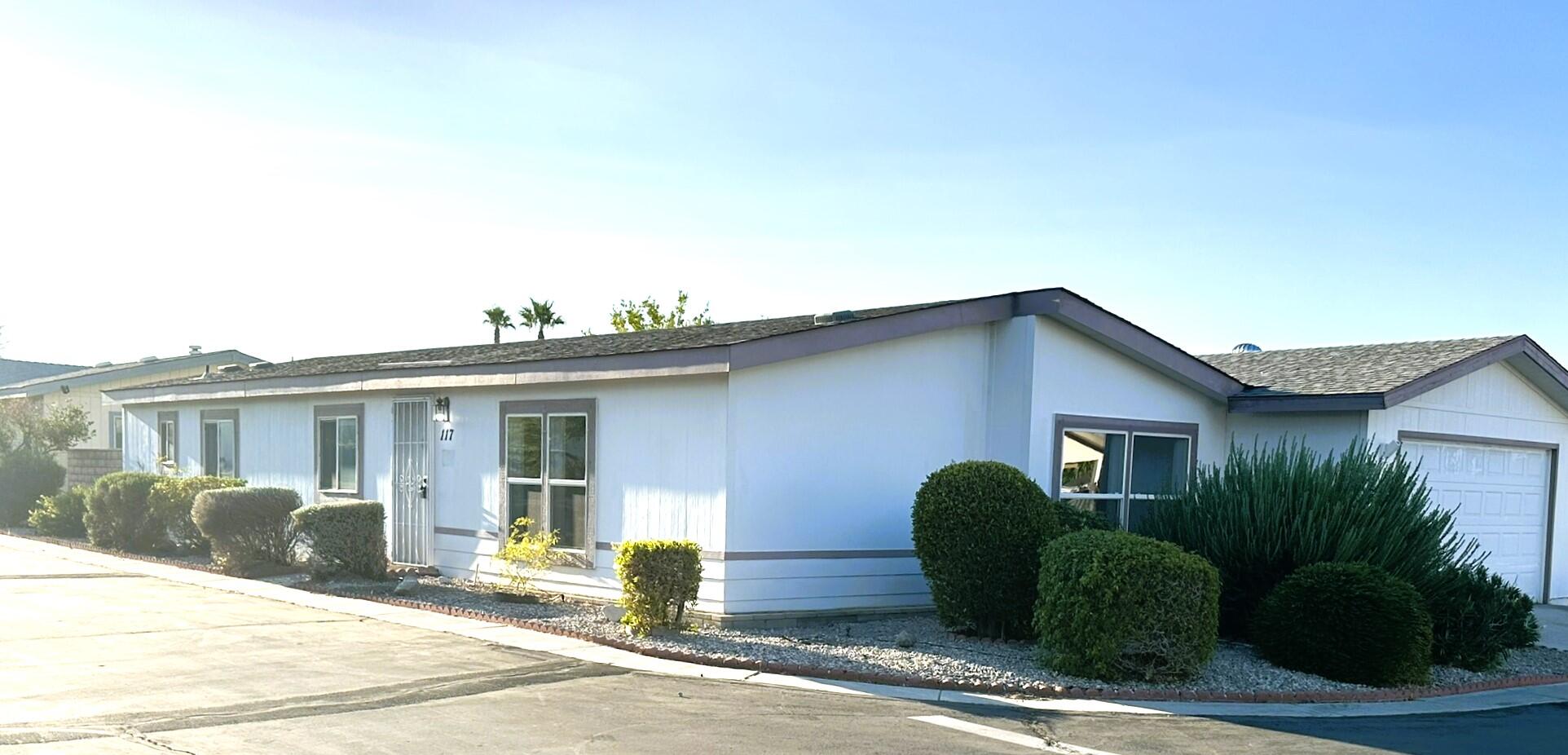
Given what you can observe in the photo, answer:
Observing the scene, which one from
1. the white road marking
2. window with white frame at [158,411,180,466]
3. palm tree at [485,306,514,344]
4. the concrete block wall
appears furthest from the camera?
palm tree at [485,306,514,344]

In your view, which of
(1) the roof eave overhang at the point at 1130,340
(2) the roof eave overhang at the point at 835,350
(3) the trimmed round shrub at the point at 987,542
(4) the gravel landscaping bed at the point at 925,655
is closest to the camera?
(4) the gravel landscaping bed at the point at 925,655

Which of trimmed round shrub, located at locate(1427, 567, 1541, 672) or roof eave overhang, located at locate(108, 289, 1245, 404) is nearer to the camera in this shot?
trimmed round shrub, located at locate(1427, 567, 1541, 672)

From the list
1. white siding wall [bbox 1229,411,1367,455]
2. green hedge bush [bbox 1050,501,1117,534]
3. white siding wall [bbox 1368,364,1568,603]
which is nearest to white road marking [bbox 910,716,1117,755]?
green hedge bush [bbox 1050,501,1117,534]

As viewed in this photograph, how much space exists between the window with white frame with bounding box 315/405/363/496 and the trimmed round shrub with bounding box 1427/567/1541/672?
13.6m

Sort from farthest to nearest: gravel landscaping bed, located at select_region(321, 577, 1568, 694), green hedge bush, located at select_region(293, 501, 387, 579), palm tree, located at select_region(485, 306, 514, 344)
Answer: palm tree, located at select_region(485, 306, 514, 344) → green hedge bush, located at select_region(293, 501, 387, 579) → gravel landscaping bed, located at select_region(321, 577, 1568, 694)

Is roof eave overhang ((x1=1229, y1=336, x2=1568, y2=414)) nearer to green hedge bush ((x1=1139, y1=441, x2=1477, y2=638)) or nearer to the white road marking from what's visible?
green hedge bush ((x1=1139, y1=441, x2=1477, y2=638))

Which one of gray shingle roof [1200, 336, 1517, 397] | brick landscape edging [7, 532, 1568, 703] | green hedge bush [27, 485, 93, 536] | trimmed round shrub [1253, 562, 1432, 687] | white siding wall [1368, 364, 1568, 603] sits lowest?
green hedge bush [27, 485, 93, 536]

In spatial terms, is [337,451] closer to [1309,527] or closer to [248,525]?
[248,525]

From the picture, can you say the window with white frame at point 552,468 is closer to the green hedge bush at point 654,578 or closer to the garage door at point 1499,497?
the green hedge bush at point 654,578

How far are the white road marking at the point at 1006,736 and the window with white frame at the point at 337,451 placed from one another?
11.8m

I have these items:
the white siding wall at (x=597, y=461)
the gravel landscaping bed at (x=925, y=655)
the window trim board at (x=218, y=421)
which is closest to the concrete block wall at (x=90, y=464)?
the window trim board at (x=218, y=421)

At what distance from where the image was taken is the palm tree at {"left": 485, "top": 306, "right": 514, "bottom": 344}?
4753cm

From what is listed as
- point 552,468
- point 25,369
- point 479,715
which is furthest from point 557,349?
point 25,369

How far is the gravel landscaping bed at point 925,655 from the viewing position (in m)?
10.2
